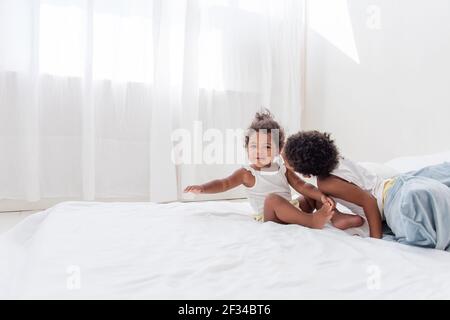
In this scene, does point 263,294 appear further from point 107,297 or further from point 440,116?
point 440,116

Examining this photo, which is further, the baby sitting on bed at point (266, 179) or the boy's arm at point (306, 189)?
the baby sitting on bed at point (266, 179)

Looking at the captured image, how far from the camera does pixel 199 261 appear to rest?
87 centimetres

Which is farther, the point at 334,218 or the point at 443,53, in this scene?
the point at 443,53

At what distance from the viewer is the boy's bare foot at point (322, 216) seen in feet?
3.95

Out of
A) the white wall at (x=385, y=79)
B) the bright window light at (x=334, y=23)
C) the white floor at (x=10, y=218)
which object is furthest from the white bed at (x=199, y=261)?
the bright window light at (x=334, y=23)

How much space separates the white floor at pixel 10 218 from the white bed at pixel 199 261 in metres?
0.96

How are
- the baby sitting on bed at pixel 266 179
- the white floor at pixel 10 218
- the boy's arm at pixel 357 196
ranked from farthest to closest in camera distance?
the white floor at pixel 10 218 < the baby sitting on bed at pixel 266 179 < the boy's arm at pixel 357 196

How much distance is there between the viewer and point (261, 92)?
3.01m

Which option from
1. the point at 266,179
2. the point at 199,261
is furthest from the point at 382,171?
the point at 199,261

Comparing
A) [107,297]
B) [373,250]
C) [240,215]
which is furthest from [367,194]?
[107,297]

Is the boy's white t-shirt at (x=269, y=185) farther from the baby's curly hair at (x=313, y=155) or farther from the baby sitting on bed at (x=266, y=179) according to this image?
the baby's curly hair at (x=313, y=155)

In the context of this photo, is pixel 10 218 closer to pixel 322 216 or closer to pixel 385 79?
pixel 322 216

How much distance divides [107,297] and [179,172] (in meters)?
2.11

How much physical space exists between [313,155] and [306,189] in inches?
5.7
